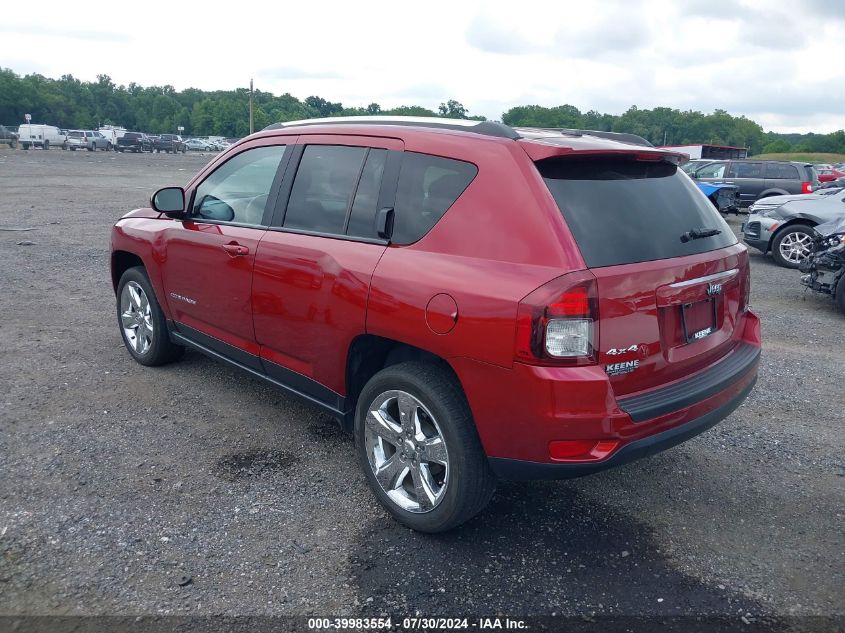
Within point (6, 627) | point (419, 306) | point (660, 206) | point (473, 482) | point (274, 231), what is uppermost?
point (660, 206)

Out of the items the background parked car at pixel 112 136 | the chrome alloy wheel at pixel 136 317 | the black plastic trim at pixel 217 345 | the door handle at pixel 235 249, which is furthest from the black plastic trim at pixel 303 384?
the background parked car at pixel 112 136

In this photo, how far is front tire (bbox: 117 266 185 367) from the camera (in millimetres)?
5312

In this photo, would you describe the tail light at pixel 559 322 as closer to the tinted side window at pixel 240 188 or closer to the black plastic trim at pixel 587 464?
the black plastic trim at pixel 587 464

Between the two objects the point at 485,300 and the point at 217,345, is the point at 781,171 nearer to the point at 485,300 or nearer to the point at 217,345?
the point at 217,345

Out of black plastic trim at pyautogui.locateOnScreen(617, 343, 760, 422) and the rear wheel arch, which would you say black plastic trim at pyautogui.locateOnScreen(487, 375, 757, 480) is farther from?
the rear wheel arch

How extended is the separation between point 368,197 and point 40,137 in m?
64.9

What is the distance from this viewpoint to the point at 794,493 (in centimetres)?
387

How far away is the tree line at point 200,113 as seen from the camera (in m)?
86.3

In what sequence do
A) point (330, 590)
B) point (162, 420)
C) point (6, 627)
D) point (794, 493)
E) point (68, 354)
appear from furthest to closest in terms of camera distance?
1. point (68, 354)
2. point (162, 420)
3. point (794, 493)
4. point (330, 590)
5. point (6, 627)

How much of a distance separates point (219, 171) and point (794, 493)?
402 cm

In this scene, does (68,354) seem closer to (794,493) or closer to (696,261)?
(696,261)

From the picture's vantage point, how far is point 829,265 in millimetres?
8336

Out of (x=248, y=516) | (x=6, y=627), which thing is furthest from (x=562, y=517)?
(x=6, y=627)

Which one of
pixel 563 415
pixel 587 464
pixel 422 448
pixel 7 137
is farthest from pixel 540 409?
pixel 7 137
